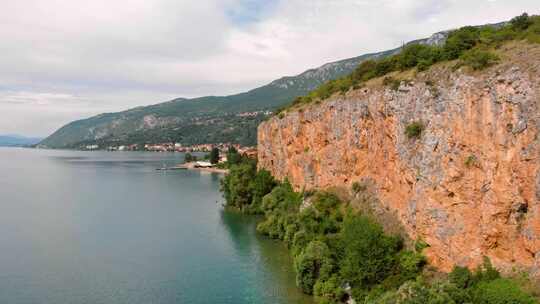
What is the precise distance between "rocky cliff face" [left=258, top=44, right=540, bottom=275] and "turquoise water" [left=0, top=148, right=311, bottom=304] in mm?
10181

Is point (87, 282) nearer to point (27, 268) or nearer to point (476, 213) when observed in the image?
point (27, 268)

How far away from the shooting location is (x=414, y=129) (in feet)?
94.4

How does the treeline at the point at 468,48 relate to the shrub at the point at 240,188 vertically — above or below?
above

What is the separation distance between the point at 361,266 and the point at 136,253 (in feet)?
74.0

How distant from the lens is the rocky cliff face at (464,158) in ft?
71.7

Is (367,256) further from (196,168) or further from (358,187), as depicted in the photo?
(196,168)

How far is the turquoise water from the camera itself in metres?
31.5

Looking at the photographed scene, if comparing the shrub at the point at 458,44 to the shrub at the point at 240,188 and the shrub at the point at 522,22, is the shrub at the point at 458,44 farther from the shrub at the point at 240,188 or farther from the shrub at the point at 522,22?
the shrub at the point at 240,188

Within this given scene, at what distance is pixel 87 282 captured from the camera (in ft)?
110

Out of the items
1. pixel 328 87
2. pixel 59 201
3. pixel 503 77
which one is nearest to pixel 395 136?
pixel 503 77

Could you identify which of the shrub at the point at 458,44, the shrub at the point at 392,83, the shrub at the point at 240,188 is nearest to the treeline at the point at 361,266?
the shrub at the point at 392,83

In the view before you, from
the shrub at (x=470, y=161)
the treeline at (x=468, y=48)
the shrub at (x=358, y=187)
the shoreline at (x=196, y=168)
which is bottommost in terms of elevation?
the shoreline at (x=196, y=168)

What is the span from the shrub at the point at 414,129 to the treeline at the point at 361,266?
6816 millimetres

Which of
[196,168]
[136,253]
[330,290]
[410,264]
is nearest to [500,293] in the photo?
[410,264]
